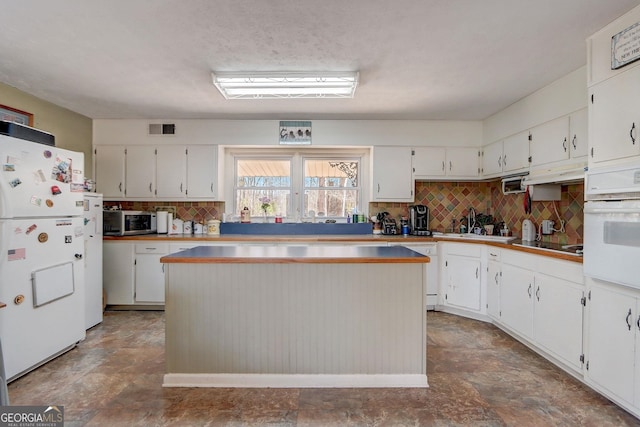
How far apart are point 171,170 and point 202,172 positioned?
1.29ft

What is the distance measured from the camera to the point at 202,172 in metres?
4.01

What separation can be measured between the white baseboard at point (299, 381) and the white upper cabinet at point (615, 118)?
73.4 inches

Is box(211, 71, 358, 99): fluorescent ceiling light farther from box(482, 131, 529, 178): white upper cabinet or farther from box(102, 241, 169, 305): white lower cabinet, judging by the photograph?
box(102, 241, 169, 305): white lower cabinet

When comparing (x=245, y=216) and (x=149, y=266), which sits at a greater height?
(x=245, y=216)

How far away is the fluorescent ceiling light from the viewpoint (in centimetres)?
254

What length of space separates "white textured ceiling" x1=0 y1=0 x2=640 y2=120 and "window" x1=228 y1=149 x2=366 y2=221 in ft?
3.93

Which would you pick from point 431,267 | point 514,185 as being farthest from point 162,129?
point 514,185

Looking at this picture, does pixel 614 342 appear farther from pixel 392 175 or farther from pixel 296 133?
pixel 296 133

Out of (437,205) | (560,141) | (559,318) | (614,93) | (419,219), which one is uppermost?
(614,93)

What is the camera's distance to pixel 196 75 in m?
2.67

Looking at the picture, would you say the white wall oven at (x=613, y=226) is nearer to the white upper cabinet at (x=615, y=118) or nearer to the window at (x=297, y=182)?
the white upper cabinet at (x=615, y=118)

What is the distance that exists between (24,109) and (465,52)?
13.2ft

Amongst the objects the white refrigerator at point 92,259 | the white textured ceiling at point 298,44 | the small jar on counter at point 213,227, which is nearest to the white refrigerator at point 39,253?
the white refrigerator at point 92,259

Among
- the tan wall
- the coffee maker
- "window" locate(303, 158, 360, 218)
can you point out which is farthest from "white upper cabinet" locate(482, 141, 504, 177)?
the tan wall
